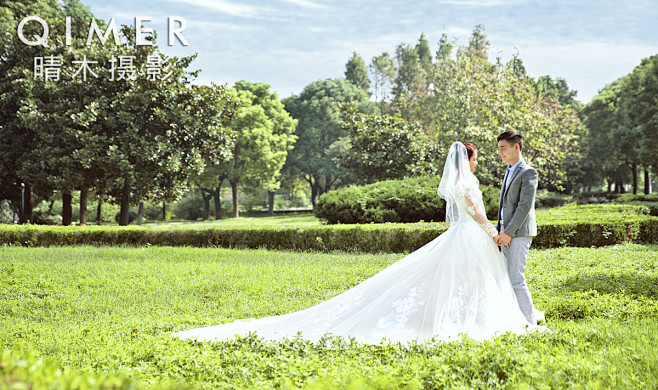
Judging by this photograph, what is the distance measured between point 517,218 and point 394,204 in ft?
35.8

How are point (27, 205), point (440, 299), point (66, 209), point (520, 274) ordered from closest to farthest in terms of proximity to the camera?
point (440, 299)
point (520, 274)
point (66, 209)
point (27, 205)

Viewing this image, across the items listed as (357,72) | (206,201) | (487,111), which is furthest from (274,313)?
(357,72)

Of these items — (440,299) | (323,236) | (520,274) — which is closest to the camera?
(440,299)

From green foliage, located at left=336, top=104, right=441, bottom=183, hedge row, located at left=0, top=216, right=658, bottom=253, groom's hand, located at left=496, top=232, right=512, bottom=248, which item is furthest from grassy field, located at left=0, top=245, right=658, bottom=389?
green foliage, located at left=336, top=104, right=441, bottom=183

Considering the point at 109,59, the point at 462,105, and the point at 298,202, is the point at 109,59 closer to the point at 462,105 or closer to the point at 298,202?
the point at 462,105

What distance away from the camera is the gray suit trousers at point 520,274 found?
5371 mm

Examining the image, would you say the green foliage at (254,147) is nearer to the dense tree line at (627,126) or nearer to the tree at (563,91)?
the dense tree line at (627,126)

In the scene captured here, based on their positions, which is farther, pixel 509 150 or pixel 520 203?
pixel 509 150

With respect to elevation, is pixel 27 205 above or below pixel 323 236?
above

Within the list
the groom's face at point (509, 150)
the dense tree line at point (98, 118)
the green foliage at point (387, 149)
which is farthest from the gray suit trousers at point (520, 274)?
the dense tree line at point (98, 118)

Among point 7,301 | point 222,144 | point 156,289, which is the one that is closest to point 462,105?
point 222,144

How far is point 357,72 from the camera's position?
5984 centimetres

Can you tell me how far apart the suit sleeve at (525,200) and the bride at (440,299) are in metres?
0.39

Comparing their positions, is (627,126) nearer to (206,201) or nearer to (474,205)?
(206,201)
